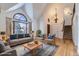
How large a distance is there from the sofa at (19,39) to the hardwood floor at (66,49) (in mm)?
555

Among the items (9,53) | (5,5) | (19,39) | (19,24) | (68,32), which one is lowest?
(9,53)

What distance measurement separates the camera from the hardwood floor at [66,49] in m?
2.33

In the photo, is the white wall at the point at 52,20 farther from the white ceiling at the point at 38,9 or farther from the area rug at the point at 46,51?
the area rug at the point at 46,51

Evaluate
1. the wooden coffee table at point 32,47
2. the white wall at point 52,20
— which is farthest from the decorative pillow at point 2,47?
the white wall at point 52,20

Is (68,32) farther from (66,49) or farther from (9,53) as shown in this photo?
(9,53)

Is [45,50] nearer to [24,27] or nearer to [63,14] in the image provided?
[24,27]

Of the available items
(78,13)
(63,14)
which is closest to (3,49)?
(63,14)

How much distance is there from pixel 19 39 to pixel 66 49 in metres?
0.90

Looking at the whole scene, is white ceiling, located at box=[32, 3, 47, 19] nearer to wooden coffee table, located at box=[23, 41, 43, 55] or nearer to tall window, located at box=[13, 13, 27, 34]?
tall window, located at box=[13, 13, 27, 34]

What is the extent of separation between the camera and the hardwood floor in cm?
233

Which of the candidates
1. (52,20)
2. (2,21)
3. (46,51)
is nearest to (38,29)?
(52,20)

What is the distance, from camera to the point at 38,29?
7.82ft

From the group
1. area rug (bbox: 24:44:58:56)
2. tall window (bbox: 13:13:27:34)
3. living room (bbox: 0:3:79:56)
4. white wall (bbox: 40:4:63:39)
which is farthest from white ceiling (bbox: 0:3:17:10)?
area rug (bbox: 24:44:58:56)

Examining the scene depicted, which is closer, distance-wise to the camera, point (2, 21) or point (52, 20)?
point (2, 21)
